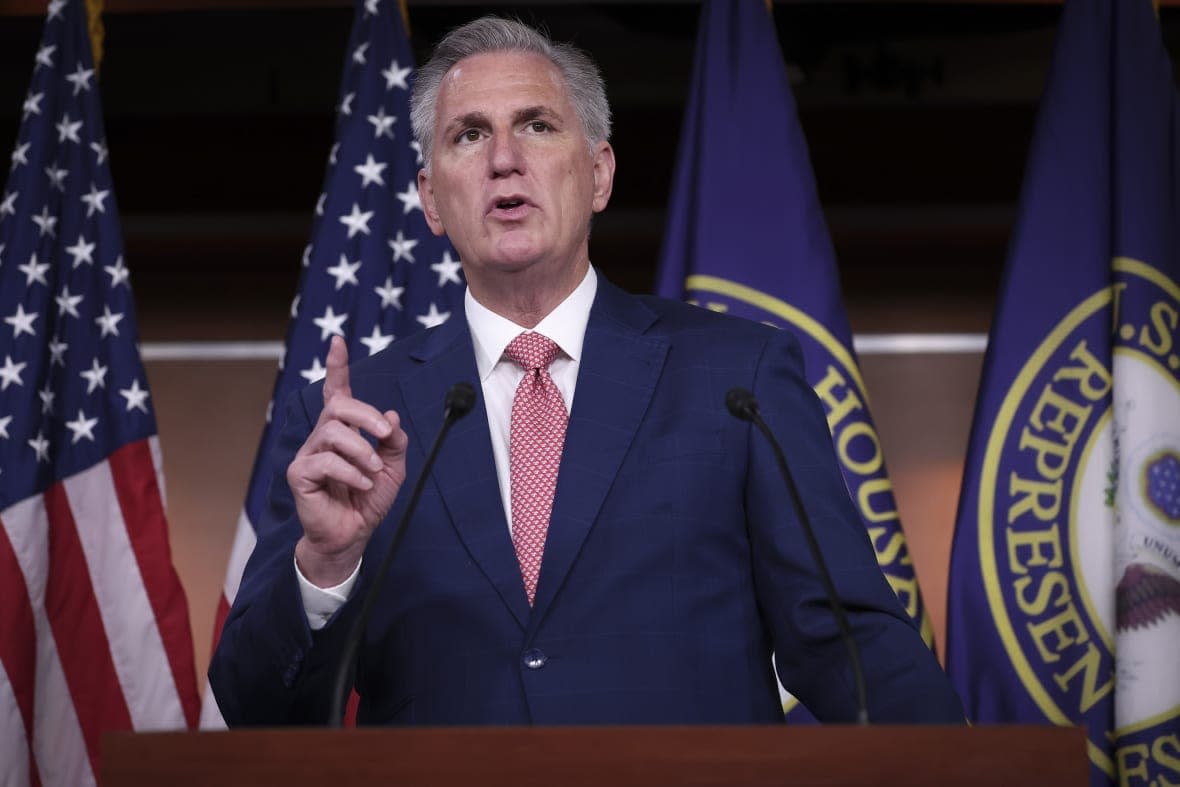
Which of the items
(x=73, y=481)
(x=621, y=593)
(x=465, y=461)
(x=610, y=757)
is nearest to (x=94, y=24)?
(x=73, y=481)

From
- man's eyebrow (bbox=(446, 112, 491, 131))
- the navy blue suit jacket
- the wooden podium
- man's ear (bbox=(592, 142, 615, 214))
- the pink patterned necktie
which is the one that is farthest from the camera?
man's ear (bbox=(592, 142, 615, 214))

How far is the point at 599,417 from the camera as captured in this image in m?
1.84

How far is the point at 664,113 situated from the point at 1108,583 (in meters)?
1.97

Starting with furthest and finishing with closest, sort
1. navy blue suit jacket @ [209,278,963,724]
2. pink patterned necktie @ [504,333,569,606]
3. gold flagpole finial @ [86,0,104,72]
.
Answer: gold flagpole finial @ [86,0,104,72]
pink patterned necktie @ [504,333,569,606]
navy blue suit jacket @ [209,278,963,724]

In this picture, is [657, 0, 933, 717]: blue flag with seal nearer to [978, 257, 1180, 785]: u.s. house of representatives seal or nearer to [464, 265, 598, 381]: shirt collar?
[978, 257, 1180, 785]: u.s. house of representatives seal

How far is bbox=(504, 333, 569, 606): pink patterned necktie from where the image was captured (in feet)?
5.88

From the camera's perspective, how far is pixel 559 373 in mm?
1961

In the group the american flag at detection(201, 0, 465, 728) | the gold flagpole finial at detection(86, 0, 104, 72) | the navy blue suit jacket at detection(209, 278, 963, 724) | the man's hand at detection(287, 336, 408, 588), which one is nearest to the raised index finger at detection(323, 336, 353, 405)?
the man's hand at detection(287, 336, 408, 588)

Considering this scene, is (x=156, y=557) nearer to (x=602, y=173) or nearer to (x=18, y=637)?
(x=18, y=637)

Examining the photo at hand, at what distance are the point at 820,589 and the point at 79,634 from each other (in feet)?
6.93

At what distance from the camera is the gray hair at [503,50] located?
2.11 meters

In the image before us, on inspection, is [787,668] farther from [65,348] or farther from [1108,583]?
[65,348]

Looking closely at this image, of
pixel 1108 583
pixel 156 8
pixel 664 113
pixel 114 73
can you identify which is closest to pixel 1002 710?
pixel 1108 583

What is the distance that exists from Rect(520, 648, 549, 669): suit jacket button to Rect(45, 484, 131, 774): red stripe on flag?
1824 millimetres
